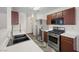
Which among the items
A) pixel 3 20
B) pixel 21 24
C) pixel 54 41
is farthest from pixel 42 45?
pixel 3 20

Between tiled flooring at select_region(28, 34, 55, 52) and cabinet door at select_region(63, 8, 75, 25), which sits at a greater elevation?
cabinet door at select_region(63, 8, 75, 25)

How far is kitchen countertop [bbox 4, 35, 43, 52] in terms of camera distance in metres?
1.42

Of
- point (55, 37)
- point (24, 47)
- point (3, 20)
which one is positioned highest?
point (3, 20)

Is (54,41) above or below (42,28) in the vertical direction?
below

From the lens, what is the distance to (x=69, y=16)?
1481mm

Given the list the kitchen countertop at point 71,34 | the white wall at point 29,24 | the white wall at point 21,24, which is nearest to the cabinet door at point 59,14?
the kitchen countertop at point 71,34

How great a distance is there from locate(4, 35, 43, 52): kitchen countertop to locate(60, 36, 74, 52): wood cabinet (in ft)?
1.19

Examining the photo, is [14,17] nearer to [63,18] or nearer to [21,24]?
[21,24]

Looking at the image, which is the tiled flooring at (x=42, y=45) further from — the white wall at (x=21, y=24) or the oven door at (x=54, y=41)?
the white wall at (x=21, y=24)

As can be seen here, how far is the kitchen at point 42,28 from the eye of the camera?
1.42 m

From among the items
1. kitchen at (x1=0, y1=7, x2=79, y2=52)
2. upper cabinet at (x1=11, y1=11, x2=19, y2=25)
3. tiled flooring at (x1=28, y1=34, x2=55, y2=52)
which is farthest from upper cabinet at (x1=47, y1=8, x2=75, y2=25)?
upper cabinet at (x1=11, y1=11, x2=19, y2=25)

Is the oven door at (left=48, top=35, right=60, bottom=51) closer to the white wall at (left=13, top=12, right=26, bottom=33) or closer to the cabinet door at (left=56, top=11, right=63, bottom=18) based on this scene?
the cabinet door at (left=56, top=11, right=63, bottom=18)

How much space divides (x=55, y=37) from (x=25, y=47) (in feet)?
1.77
